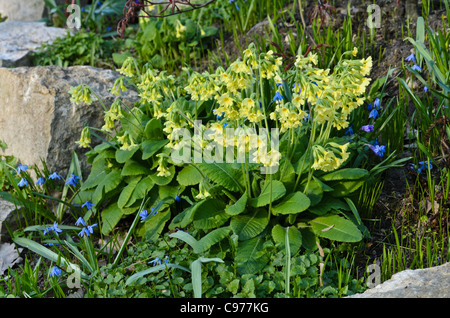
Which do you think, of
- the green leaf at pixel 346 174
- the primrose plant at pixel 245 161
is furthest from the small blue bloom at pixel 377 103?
the green leaf at pixel 346 174

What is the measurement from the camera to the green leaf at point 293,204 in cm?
265

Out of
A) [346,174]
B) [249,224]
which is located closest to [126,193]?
[249,224]

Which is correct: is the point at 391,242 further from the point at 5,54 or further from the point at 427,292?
the point at 5,54

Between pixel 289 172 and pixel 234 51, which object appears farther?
pixel 234 51

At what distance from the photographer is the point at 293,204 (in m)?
2.71

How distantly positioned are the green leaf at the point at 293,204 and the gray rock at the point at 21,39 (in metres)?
3.26

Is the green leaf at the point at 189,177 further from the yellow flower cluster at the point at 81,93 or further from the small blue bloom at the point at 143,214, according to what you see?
the yellow flower cluster at the point at 81,93

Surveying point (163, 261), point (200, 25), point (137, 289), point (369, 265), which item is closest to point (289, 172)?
point (369, 265)

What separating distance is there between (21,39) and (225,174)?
11.2ft

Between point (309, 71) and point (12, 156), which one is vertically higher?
point (309, 71)

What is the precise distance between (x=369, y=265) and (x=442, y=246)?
14.8 inches

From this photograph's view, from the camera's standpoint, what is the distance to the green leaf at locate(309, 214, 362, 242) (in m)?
2.64

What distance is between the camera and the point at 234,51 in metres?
4.76

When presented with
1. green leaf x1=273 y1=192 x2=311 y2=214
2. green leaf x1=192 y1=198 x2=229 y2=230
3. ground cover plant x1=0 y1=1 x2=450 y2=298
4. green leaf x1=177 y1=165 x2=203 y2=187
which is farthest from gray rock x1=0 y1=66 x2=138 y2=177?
green leaf x1=273 y1=192 x2=311 y2=214
